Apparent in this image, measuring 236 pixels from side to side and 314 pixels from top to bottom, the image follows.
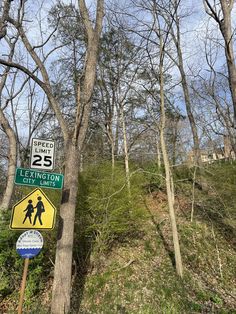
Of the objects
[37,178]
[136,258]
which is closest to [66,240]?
[37,178]

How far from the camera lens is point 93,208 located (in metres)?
8.16

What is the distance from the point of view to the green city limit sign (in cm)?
458

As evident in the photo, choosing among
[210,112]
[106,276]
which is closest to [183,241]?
[106,276]

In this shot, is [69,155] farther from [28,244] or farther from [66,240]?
[28,244]

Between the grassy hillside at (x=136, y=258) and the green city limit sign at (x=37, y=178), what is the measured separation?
8.92 ft

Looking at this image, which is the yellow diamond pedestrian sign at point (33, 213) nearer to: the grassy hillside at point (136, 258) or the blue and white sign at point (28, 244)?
the blue and white sign at point (28, 244)

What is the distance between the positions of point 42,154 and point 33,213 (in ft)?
3.59

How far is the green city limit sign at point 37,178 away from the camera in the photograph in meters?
4.58

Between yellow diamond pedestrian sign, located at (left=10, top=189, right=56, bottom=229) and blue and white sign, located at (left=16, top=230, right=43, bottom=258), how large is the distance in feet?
0.36

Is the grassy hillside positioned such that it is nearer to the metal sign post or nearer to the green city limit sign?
the green city limit sign

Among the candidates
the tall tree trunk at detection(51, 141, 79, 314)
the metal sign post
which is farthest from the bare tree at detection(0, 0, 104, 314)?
the metal sign post

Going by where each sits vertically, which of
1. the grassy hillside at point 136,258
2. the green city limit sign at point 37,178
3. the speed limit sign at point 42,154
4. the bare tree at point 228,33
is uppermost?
the bare tree at point 228,33

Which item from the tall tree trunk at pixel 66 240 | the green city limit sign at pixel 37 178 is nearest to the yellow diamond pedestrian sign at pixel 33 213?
the green city limit sign at pixel 37 178

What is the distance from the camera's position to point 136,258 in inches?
343
